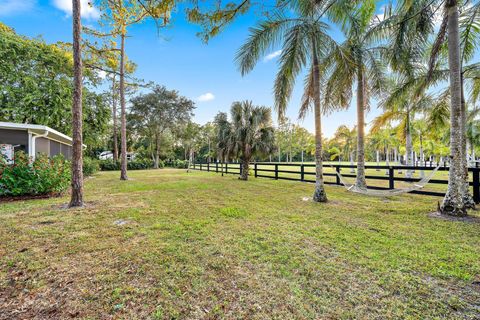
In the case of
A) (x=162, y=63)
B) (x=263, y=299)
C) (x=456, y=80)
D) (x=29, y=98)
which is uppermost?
(x=162, y=63)

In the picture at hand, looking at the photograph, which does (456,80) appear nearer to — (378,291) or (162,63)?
(378,291)

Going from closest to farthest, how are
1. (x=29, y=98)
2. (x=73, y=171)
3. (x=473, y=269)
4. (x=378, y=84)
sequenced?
1. (x=473, y=269)
2. (x=73, y=171)
3. (x=378, y=84)
4. (x=29, y=98)

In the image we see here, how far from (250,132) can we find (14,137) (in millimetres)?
8771

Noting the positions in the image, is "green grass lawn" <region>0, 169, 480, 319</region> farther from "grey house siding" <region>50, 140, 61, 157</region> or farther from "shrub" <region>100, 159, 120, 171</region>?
"shrub" <region>100, 159, 120, 171</region>

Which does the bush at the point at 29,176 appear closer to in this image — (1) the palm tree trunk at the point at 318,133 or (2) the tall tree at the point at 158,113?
(1) the palm tree trunk at the point at 318,133

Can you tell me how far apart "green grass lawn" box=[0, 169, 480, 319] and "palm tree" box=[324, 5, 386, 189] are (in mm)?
3899

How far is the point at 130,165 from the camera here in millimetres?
24375

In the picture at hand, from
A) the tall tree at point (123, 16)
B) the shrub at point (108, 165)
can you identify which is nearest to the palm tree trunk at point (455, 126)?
the tall tree at point (123, 16)

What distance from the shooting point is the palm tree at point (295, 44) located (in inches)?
210

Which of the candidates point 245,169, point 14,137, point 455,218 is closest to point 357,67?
point 455,218

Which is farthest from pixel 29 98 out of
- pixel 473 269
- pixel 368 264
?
pixel 473 269

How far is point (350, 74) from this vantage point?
5688mm

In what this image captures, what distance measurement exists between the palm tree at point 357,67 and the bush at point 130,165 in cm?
2276

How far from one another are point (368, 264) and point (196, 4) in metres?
4.55
